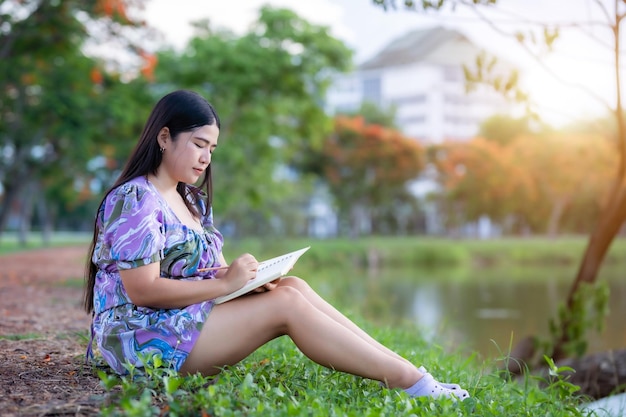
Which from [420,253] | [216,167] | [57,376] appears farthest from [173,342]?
[420,253]

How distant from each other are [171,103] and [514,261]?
23460 mm

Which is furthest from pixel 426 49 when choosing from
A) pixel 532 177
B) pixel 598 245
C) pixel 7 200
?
pixel 598 245

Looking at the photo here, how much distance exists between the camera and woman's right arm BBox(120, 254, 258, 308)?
101 inches

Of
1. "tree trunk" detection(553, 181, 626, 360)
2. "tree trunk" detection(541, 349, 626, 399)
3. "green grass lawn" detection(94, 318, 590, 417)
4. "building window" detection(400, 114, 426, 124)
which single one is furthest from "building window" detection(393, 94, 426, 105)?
"green grass lawn" detection(94, 318, 590, 417)

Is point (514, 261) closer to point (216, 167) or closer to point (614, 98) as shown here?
point (216, 167)

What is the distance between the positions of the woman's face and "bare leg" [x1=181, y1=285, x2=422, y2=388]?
1.59ft

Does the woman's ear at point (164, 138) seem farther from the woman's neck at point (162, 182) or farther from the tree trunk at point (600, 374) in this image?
the tree trunk at point (600, 374)

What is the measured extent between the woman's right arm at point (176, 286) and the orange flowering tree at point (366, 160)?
90.5ft

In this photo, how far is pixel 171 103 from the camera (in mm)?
2729

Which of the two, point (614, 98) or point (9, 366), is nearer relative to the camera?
point (9, 366)

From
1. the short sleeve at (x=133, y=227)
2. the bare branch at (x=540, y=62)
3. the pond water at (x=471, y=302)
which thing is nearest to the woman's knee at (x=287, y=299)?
the short sleeve at (x=133, y=227)

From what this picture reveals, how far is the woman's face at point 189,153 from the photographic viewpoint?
9.01ft

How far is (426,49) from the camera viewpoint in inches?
2034

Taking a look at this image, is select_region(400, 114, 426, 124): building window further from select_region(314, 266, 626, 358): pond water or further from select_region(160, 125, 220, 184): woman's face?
select_region(160, 125, 220, 184): woman's face
